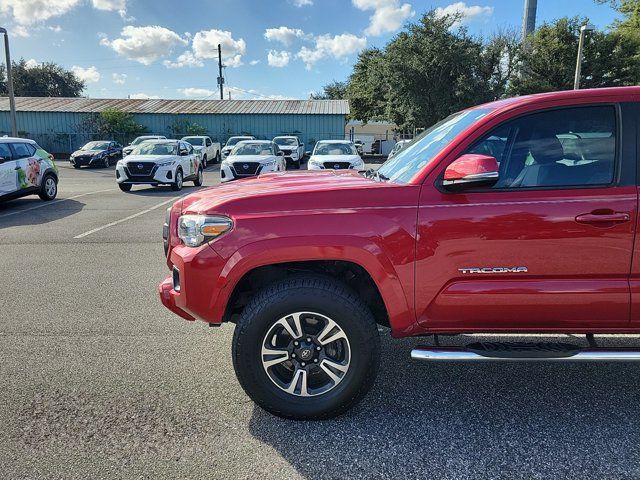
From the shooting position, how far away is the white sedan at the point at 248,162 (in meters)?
15.1

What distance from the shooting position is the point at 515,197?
9.08 feet

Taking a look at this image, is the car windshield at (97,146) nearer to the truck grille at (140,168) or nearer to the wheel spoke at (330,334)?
the truck grille at (140,168)

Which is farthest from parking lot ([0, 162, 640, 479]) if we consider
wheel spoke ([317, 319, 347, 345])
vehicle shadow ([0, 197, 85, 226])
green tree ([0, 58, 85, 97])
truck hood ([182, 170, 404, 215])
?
green tree ([0, 58, 85, 97])

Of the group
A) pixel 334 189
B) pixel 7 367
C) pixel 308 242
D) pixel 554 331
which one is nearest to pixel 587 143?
pixel 554 331

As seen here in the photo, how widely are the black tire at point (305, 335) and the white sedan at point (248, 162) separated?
40.0 ft

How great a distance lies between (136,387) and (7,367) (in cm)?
111

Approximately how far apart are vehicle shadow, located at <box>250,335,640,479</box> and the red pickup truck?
23cm

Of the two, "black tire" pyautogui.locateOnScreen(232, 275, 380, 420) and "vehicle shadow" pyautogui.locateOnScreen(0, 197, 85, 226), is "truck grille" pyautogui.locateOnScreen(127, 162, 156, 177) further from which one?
"black tire" pyautogui.locateOnScreen(232, 275, 380, 420)

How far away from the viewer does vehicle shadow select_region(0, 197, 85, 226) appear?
10.1 meters

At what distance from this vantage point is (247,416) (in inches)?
119

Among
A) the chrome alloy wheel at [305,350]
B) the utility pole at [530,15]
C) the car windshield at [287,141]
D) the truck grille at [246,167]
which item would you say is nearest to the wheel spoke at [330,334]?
the chrome alloy wheel at [305,350]

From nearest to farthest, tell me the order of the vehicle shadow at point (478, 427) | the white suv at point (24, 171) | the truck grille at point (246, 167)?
the vehicle shadow at point (478, 427) < the white suv at point (24, 171) < the truck grille at point (246, 167)

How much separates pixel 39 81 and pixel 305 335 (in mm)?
82365

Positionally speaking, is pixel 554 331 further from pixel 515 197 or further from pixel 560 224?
pixel 515 197
